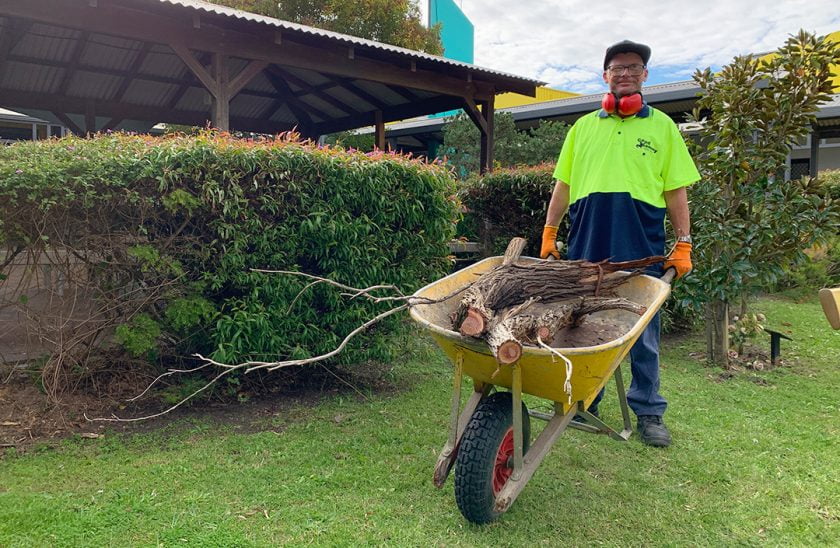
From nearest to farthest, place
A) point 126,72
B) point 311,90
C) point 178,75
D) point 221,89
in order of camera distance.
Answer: point 221,89 < point 126,72 < point 178,75 < point 311,90

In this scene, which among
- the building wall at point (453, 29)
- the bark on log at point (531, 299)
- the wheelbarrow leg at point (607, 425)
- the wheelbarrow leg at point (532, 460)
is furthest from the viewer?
the building wall at point (453, 29)

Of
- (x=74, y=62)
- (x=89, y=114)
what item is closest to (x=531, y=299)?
(x=74, y=62)

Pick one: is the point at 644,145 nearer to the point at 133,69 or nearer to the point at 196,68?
the point at 196,68

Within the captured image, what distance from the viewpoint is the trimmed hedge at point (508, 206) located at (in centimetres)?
605

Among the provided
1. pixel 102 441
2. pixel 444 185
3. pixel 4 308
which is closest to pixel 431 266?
pixel 444 185

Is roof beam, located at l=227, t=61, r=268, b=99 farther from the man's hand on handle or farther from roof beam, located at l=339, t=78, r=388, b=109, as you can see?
the man's hand on handle

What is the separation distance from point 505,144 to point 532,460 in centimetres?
1072

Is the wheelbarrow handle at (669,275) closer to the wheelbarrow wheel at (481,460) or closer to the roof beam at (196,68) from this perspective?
the wheelbarrow wheel at (481,460)

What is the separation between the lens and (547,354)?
2.00m

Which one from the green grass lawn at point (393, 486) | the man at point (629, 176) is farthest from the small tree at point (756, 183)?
the man at point (629, 176)

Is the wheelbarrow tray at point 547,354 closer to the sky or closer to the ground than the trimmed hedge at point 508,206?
closer to the ground

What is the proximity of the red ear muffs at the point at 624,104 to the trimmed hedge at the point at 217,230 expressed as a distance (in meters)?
1.37

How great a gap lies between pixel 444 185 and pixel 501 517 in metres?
2.46

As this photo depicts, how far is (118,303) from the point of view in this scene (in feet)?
10.8
